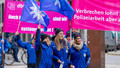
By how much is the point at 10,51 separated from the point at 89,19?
7948 mm

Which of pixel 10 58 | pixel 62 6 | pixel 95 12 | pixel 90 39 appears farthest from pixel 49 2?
pixel 10 58

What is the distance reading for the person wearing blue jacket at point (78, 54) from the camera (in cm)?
891

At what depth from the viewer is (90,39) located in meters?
14.2

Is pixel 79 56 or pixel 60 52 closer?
pixel 79 56

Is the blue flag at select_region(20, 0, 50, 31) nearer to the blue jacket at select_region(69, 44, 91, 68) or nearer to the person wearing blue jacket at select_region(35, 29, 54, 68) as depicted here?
the person wearing blue jacket at select_region(35, 29, 54, 68)

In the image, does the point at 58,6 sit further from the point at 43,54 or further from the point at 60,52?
the point at 43,54

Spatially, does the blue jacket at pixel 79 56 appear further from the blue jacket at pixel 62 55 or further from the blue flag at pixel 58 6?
the blue flag at pixel 58 6

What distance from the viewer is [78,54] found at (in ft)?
29.6

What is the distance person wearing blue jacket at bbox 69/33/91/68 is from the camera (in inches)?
351

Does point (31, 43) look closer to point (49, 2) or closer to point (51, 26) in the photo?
point (49, 2)

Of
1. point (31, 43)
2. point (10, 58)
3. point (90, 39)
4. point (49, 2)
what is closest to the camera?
point (49, 2)

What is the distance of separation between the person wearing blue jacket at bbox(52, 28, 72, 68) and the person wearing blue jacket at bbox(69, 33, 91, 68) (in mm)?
168

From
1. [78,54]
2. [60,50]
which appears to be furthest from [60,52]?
[78,54]

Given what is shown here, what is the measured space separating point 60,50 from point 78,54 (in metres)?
0.48
